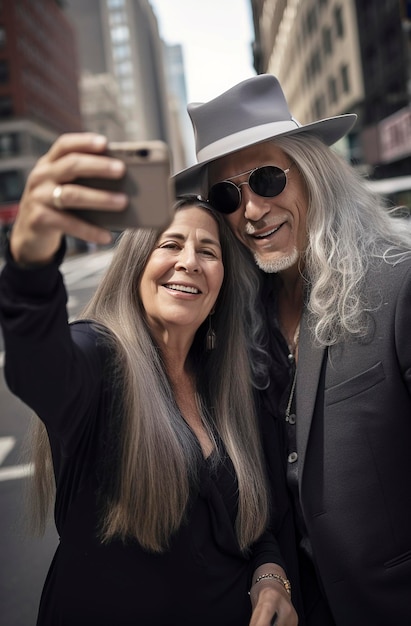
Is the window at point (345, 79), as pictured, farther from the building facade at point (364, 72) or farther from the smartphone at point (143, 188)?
the smartphone at point (143, 188)

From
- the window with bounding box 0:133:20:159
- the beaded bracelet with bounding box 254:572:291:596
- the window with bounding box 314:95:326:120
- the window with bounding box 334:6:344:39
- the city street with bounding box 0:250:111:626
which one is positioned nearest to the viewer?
the beaded bracelet with bounding box 254:572:291:596

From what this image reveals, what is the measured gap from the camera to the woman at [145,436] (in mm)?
1458

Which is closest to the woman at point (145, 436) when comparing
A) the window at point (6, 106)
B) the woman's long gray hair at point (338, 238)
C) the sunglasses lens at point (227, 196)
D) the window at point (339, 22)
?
the sunglasses lens at point (227, 196)

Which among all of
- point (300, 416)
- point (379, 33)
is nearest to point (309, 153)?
point (300, 416)

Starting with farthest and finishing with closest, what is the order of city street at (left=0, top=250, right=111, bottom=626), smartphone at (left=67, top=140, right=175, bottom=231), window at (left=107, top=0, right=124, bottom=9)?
1. window at (left=107, top=0, right=124, bottom=9)
2. city street at (left=0, top=250, right=111, bottom=626)
3. smartphone at (left=67, top=140, right=175, bottom=231)

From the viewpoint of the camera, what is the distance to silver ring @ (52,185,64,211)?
1.18 m

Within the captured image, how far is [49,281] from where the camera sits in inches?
53.1

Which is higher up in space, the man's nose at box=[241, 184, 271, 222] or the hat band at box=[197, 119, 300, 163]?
the hat band at box=[197, 119, 300, 163]

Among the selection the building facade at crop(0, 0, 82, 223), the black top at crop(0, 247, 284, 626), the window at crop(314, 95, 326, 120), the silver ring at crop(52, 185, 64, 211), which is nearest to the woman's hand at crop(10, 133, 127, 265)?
the silver ring at crop(52, 185, 64, 211)

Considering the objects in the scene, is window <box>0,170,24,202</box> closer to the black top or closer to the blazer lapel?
the blazer lapel

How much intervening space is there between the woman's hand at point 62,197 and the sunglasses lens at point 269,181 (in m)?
1.48

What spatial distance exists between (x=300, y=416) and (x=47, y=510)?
1034 millimetres

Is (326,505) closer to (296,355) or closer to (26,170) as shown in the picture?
(296,355)

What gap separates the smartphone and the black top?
1.93 feet
